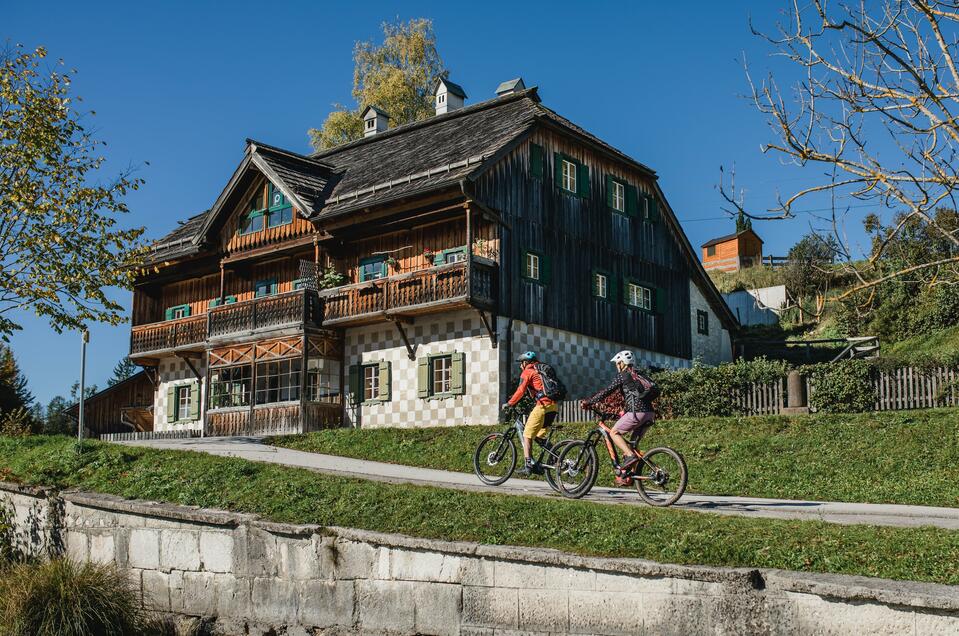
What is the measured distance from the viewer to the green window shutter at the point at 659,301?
34.1 m

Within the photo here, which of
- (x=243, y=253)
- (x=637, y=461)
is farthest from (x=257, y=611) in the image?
(x=243, y=253)

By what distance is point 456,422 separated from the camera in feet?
91.4

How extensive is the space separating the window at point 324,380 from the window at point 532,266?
659cm

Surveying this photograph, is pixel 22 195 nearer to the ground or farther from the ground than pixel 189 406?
farther from the ground

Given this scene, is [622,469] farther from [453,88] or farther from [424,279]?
[453,88]

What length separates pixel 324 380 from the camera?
31094 millimetres

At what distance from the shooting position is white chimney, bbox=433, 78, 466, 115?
3697cm

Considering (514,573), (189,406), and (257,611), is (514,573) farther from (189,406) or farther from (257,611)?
(189,406)

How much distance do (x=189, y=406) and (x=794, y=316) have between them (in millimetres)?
26979

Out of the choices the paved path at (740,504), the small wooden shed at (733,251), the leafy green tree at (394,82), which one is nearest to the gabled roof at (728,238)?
the small wooden shed at (733,251)

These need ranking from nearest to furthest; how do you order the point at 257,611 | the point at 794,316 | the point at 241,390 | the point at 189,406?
1. the point at 257,611
2. the point at 241,390
3. the point at 189,406
4. the point at 794,316

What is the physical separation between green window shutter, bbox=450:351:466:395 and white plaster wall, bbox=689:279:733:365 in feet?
35.9

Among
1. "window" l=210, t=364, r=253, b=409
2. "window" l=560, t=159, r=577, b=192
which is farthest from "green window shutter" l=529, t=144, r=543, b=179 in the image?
"window" l=210, t=364, r=253, b=409

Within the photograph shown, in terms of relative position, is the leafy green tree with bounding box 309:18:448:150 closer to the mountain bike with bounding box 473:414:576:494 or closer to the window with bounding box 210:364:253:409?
the window with bounding box 210:364:253:409
